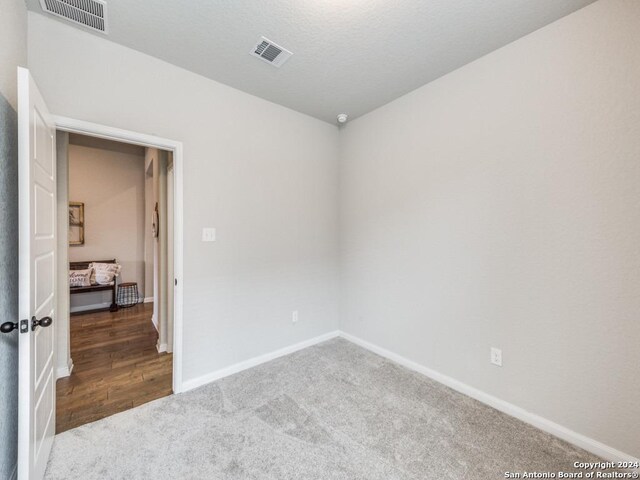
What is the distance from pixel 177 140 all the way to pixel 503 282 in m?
2.85

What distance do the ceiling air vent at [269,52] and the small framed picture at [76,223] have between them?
4.70 metres

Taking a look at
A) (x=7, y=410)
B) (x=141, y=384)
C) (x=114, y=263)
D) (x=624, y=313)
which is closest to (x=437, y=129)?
(x=624, y=313)

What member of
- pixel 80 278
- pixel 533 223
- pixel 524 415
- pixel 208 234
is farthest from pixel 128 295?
pixel 533 223

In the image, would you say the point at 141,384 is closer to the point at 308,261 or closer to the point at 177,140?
the point at 308,261

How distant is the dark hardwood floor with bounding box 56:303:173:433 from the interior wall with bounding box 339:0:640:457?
2.39 metres

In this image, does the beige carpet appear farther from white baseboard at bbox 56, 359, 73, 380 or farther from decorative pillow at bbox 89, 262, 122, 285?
decorative pillow at bbox 89, 262, 122, 285

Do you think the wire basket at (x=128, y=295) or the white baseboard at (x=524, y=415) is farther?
the wire basket at (x=128, y=295)

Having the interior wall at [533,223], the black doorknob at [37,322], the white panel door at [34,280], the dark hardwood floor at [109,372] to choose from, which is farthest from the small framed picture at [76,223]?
the interior wall at [533,223]

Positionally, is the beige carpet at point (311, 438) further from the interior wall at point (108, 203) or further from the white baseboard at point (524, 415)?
the interior wall at point (108, 203)

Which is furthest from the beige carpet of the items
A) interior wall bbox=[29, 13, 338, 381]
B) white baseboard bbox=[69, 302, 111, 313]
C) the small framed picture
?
the small framed picture

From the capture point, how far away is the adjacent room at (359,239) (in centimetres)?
156

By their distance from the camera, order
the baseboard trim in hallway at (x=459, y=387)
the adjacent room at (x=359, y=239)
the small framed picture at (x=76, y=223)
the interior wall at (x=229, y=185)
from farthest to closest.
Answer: the small framed picture at (x=76, y=223), the interior wall at (x=229, y=185), the baseboard trim in hallway at (x=459, y=387), the adjacent room at (x=359, y=239)

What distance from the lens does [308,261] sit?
10.7 feet

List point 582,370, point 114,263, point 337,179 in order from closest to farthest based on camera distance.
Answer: point 582,370 < point 337,179 < point 114,263
